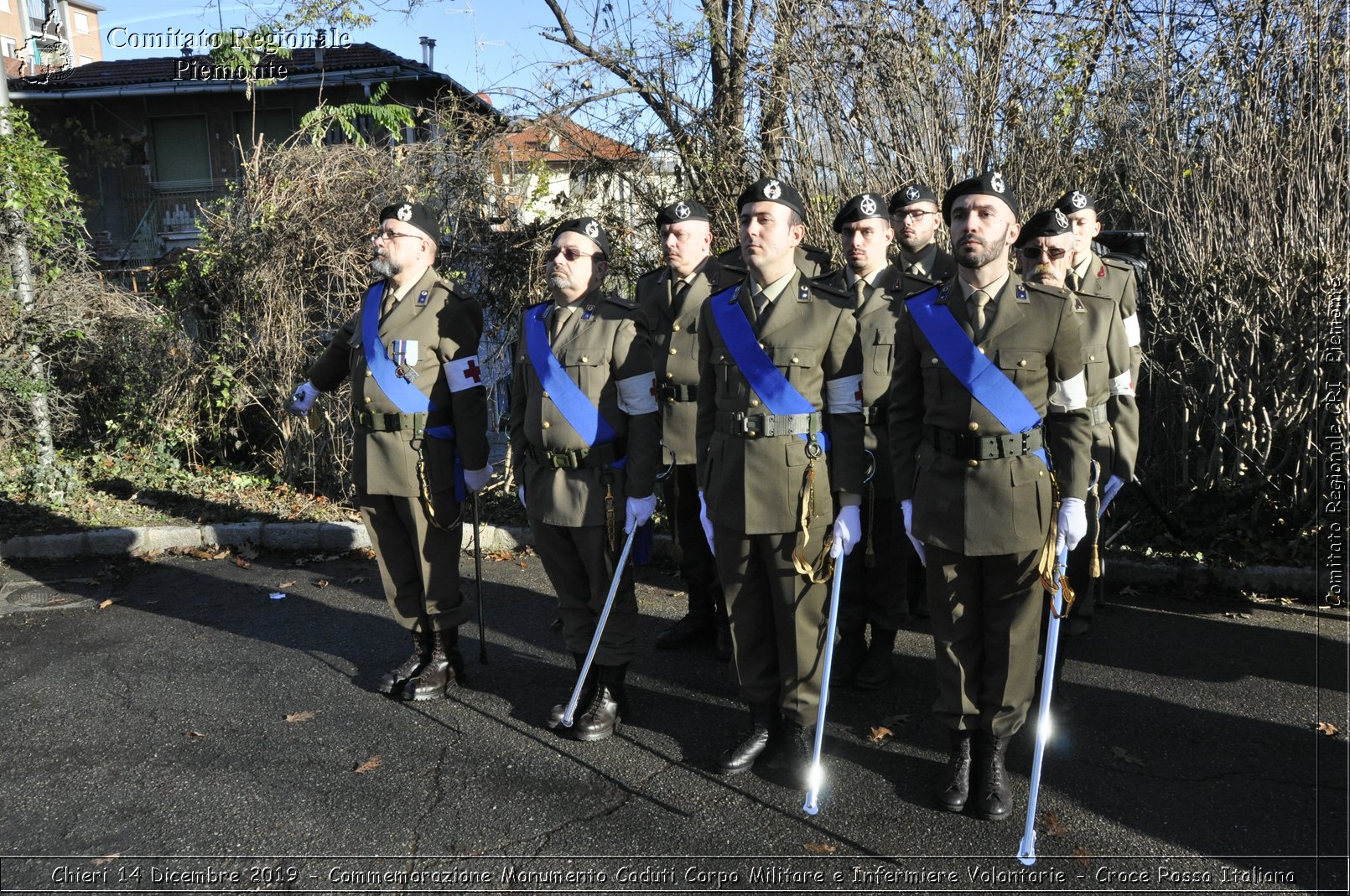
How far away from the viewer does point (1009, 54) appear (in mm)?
6996

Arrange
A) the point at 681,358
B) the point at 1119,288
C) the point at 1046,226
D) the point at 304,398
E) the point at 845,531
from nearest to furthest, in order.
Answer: the point at 845,531
the point at 1046,226
the point at 1119,288
the point at 304,398
the point at 681,358

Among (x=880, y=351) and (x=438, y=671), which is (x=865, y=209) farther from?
(x=438, y=671)

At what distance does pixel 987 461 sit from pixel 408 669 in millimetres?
2888

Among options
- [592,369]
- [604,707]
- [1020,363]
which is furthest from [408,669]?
[1020,363]

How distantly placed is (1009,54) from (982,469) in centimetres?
471

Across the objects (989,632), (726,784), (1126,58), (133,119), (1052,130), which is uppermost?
(133,119)

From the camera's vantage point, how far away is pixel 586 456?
4207 millimetres

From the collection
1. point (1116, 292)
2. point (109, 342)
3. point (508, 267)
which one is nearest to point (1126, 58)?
point (1116, 292)

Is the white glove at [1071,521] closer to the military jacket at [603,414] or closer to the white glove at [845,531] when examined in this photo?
the white glove at [845,531]

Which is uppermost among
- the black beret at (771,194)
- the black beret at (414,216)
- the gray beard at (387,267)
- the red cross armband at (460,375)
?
the black beret at (414,216)

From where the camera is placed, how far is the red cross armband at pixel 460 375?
4594mm

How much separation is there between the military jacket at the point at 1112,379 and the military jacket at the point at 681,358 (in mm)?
1688

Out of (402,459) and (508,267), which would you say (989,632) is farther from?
(508,267)

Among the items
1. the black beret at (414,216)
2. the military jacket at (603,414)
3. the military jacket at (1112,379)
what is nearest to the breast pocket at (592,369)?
the military jacket at (603,414)
